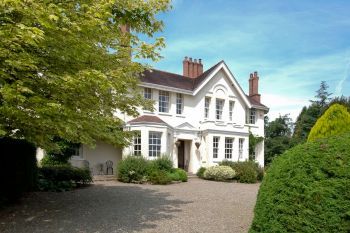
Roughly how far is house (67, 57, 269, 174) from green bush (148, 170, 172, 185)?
9.19 ft

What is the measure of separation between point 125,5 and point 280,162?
5618 mm

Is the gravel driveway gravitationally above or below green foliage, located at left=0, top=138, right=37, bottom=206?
below

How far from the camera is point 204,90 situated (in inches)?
1042

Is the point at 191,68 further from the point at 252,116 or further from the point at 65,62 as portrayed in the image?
the point at 65,62

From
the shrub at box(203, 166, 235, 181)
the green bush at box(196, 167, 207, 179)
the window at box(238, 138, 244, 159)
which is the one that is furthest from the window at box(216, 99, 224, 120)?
the shrub at box(203, 166, 235, 181)

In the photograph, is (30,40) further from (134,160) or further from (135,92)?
(134,160)

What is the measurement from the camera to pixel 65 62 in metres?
7.39

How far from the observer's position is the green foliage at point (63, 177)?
14117 millimetres

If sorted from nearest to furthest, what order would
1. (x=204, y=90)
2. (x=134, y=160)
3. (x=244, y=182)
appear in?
(x=134, y=160) → (x=244, y=182) → (x=204, y=90)

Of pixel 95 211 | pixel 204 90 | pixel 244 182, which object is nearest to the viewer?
pixel 95 211

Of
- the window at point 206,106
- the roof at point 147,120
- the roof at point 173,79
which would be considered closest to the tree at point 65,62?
the roof at point 147,120

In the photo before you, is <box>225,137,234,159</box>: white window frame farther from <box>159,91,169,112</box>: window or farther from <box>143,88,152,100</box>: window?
<box>143,88,152,100</box>: window

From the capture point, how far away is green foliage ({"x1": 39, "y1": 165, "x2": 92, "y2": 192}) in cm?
1412

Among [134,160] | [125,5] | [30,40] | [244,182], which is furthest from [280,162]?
[244,182]
